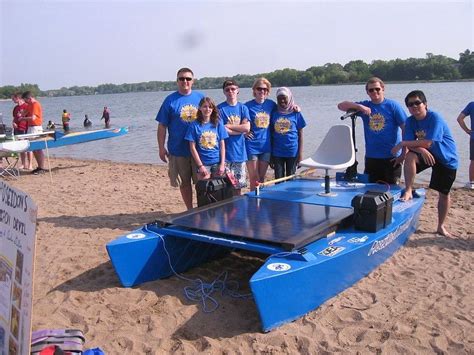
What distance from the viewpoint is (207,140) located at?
5.22m

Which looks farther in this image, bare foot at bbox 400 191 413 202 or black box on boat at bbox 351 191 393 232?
bare foot at bbox 400 191 413 202

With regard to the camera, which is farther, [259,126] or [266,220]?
[259,126]

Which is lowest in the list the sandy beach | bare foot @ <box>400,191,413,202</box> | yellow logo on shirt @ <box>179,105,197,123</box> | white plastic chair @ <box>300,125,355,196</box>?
the sandy beach

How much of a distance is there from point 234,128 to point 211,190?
33.3 inches

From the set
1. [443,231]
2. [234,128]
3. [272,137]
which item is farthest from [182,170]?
[443,231]

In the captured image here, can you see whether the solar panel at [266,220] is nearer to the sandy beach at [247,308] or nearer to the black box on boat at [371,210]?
the black box on boat at [371,210]

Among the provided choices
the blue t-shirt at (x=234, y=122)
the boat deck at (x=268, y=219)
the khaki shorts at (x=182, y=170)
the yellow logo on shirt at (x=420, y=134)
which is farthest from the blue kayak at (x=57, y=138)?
the yellow logo on shirt at (x=420, y=134)

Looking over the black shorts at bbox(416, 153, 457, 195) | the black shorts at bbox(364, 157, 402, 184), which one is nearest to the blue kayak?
the black shorts at bbox(364, 157, 402, 184)

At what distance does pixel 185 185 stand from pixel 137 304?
2086mm

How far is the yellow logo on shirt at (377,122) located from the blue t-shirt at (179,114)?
2.04m

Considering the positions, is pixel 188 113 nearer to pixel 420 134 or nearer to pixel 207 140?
pixel 207 140

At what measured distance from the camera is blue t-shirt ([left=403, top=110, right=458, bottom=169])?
502 centimetres

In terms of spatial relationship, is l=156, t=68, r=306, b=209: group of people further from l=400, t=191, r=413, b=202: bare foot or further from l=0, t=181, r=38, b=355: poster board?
l=0, t=181, r=38, b=355: poster board

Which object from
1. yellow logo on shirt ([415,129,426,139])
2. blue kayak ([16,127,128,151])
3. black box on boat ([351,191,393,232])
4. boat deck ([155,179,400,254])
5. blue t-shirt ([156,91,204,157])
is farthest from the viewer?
blue kayak ([16,127,128,151])
